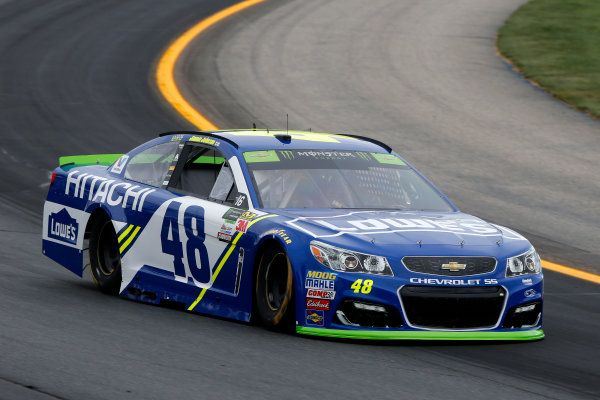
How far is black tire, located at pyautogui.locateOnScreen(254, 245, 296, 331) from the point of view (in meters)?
7.78

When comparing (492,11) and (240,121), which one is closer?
(240,121)

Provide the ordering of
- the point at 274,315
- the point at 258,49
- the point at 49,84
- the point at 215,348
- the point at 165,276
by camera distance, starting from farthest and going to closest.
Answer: the point at 258,49 < the point at 49,84 < the point at 165,276 < the point at 274,315 < the point at 215,348

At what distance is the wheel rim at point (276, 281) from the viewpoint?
789 cm

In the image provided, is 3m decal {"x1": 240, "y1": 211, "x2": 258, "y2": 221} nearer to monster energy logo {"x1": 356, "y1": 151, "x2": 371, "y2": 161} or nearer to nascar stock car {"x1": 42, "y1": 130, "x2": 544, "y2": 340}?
nascar stock car {"x1": 42, "y1": 130, "x2": 544, "y2": 340}

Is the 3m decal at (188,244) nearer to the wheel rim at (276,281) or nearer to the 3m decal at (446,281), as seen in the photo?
the wheel rim at (276,281)

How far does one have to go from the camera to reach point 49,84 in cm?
2112

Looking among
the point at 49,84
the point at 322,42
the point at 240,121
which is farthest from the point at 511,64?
the point at 49,84

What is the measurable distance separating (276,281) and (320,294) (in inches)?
20.4

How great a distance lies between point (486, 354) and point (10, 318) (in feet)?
10.4

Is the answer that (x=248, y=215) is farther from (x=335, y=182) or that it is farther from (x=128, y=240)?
(x=128, y=240)

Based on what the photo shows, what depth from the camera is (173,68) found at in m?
22.4

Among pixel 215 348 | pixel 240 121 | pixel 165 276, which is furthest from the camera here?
pixel 240 121

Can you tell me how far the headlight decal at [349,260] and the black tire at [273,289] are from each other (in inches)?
11.0

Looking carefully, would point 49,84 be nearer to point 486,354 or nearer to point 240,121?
point 240,121
